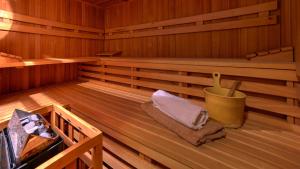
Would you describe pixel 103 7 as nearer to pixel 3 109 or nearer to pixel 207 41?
pixel 207 41

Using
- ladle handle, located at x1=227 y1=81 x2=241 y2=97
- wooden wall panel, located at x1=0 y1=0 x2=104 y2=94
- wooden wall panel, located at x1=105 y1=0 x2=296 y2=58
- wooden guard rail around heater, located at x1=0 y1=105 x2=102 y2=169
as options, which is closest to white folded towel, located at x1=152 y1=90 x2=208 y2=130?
ladle handle, located at x1=227 y1=81 x2=241 y2=97

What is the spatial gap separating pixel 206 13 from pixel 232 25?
0.97 ft

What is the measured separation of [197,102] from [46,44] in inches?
74.8

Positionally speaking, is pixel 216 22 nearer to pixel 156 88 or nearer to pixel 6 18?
pixel 156 88

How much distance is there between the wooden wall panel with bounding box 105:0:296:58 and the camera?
1368 mm

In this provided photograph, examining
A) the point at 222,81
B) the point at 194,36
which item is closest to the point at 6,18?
Result: the point at 194,36

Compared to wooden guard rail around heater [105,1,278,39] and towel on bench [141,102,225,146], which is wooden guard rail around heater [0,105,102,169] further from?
wooden guard rail around heater [105,1,278,39]

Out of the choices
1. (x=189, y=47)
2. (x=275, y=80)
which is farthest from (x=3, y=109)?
(x=275, y=80)

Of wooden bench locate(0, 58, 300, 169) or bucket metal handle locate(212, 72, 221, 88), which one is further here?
bucket metal handle locate(212, 72, 221, 88)

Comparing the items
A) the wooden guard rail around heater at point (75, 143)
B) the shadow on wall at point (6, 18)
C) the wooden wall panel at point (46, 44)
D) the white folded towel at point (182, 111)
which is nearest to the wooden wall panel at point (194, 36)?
the wooden wall panel at point (46, 44)

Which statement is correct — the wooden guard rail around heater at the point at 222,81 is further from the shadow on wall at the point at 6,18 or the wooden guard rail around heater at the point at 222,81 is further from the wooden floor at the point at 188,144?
the shadow on wall at the point at 6,18

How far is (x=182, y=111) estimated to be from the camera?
3.31 ft

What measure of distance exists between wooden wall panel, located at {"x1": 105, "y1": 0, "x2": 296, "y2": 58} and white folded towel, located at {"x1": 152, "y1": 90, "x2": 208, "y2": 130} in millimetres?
840

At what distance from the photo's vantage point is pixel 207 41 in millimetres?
1726
